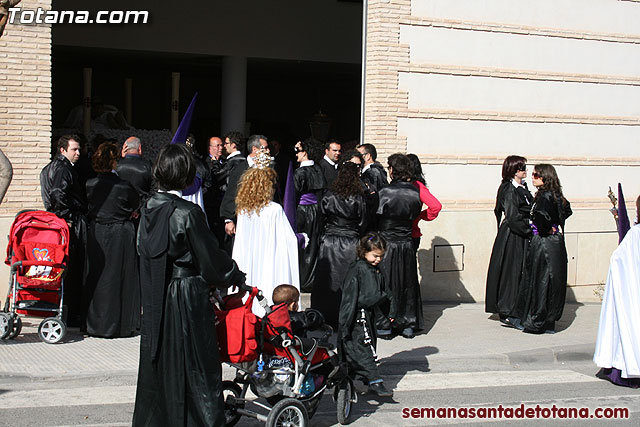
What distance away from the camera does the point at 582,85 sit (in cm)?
1417

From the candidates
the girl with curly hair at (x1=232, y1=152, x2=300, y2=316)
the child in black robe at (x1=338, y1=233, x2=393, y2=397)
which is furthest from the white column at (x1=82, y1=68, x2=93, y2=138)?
the child in black robe at (x1=338, y1=233, x2=393, y2=397)

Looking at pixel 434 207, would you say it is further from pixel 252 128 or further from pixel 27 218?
pixel 252 128

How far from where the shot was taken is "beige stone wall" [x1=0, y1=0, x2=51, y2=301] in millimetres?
10781

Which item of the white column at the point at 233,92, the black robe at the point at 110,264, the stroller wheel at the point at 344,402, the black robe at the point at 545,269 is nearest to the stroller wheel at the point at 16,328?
the black robe at the point at 110,264

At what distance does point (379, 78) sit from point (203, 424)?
25.9 ft

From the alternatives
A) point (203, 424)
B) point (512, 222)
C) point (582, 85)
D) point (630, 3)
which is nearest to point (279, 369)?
point (203, 424)

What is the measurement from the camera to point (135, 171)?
10.3 m

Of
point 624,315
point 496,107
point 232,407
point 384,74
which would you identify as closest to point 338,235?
point 624,315

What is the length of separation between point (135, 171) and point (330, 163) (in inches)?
103

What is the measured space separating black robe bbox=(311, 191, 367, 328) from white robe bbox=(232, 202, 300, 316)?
0.91 meters

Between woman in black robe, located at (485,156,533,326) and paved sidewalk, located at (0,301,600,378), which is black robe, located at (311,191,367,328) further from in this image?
woman in black robe, located at (485,156,533,326)

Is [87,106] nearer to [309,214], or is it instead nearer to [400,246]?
[309,214]

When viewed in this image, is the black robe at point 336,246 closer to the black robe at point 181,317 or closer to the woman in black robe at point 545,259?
the woman in black robe at point 545,259

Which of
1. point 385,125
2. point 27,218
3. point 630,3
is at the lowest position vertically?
point 27,218
